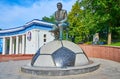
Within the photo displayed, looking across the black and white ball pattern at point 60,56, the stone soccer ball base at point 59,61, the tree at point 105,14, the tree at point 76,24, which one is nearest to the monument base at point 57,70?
the stone soccer ball base at point 59,61

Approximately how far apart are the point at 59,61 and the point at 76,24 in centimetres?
2642

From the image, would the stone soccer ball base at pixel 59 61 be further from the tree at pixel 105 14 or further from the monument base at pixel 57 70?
the tree at pixel 105 14

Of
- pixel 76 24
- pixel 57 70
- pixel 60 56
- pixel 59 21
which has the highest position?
pixel 76 24

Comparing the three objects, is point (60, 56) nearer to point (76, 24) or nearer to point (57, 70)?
point (57, 70)

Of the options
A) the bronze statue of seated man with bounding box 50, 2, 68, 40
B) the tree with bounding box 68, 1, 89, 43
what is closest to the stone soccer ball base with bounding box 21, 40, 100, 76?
the bronze statue of seated man with bounding box 50, 2, 68, 40

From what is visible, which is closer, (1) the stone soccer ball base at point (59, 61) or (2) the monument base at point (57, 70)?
(2) the monument base at point (57, 70)

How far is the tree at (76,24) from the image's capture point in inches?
1372

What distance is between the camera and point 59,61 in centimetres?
1069

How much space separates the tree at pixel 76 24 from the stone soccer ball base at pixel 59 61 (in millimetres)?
22697

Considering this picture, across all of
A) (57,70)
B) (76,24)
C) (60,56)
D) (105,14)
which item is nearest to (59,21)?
(60,56)

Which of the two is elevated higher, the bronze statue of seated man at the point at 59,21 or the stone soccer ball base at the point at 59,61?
the bronze statue of seated man at the point at 59,21

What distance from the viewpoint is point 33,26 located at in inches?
1239

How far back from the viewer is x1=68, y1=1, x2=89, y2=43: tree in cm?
3484

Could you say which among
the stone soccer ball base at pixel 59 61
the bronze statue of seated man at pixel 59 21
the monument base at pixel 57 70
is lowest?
the monument base at pixel 57 70
